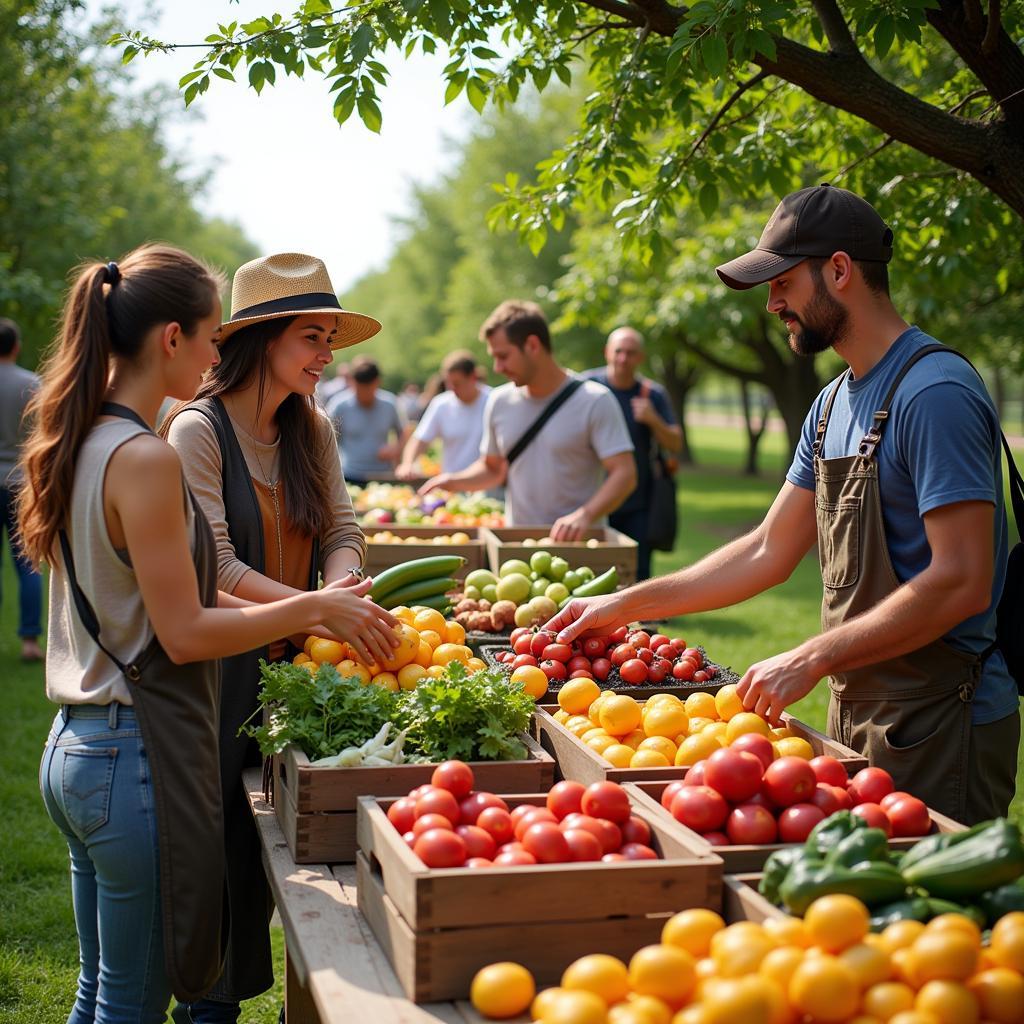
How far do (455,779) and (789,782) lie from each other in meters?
0.72

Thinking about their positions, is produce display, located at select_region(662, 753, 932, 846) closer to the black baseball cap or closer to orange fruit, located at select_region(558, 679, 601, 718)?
orange fruit, located at select_region(558, 679, 601, 718)

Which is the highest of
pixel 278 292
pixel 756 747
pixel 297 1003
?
pixel 278 292

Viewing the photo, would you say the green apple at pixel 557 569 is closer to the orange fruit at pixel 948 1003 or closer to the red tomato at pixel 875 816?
the red tomato at pixel 875 816

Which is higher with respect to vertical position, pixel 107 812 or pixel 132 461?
pixel 132 461

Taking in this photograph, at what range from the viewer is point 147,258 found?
2.64 metres

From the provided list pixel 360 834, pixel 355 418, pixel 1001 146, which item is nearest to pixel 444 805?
pixel 360 834

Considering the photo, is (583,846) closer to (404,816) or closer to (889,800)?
(404,816)

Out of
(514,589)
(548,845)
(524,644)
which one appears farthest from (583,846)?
(514,589)

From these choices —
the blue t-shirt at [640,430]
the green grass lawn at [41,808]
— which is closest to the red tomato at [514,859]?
the green grass lawn at [41,808]

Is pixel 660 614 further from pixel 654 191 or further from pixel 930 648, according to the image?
pixel 654 191

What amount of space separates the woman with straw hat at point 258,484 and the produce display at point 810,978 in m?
1.56

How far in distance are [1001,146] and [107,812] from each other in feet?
12.7

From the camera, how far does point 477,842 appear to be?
227cm

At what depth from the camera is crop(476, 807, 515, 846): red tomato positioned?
236 centimetres
